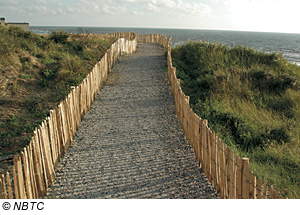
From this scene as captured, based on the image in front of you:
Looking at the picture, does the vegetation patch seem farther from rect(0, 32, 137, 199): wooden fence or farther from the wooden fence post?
the wooden fence post

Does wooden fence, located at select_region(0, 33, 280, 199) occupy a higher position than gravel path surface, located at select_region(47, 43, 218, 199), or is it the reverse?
wooden fence, located at select_region(0, 33, 280, 199)

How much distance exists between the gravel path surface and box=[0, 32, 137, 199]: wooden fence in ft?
0.77

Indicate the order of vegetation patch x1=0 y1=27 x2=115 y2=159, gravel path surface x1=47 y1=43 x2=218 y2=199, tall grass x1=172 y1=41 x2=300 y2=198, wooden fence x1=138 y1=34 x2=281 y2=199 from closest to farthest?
wooden fence x1=138 y1=34 x2=281 y2=199 → gravel path surface x1=47 y1=43 x2=218 y2=199 → tall grass x1=172 y1=41 x2=300 y2=198 → vegetation patch x1=0 y1=27 x2=115 y2=159

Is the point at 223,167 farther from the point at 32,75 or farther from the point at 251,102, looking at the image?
the point at 32,75

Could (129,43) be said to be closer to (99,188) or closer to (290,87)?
(290,87)

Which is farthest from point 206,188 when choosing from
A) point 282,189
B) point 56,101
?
point 56,101

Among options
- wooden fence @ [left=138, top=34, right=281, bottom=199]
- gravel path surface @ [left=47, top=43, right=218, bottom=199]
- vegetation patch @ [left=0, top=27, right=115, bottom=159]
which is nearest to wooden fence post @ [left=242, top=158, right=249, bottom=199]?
wooden fence @ [left=138, top=34, right=281, bottom=199]

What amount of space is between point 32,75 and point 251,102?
7.75m

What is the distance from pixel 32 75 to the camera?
9.59 metres

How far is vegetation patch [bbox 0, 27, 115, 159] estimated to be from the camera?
6.49 meters

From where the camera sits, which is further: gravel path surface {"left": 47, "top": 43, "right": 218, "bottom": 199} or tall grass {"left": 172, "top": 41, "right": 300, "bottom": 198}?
tall grass {"left": 172, "top": 41, "right": 300, "bottom": 198}

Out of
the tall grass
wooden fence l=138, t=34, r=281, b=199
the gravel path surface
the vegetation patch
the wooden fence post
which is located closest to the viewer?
wooden fence l=138, t=34, r=281, b=199

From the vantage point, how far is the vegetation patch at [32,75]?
6.49 m

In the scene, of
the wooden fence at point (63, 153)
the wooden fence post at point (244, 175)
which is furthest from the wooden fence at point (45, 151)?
the wooden fence post at point (244, 175)
